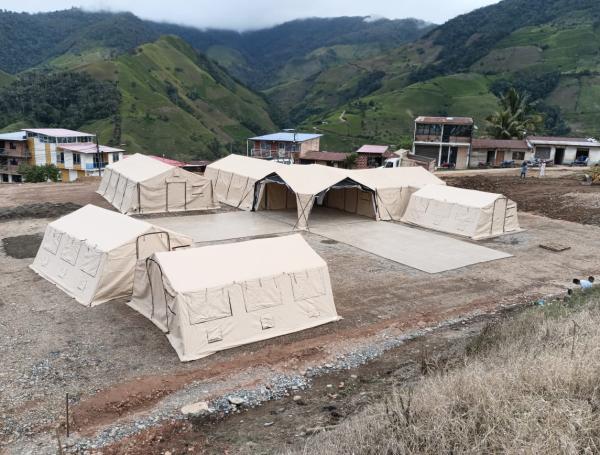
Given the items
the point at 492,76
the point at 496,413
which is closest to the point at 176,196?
the point at 496,413

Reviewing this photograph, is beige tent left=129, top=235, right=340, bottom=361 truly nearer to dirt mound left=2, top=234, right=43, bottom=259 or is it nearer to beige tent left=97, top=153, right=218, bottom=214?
dirt mound left=2, top=234, right=43, bottom=259

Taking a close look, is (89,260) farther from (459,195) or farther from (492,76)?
(492,76)

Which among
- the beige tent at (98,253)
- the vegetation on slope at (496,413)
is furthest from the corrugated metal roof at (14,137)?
the vegetation on slope at (496,413)

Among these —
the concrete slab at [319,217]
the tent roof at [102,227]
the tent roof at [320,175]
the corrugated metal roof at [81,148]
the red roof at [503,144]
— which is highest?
the red roof at [503,144]

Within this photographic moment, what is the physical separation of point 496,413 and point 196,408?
4555 millimetres

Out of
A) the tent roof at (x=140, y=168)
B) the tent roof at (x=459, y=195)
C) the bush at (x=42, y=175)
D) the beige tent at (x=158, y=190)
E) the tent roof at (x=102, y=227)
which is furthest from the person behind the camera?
the bush at (x=42, y=175)

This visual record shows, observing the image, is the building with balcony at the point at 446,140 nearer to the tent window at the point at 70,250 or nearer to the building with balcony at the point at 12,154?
the tent window at the point at 70,250

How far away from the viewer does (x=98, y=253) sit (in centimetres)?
1236

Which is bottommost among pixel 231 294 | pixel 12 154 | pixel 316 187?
pixel 12 154

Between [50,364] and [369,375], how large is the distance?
232 inches

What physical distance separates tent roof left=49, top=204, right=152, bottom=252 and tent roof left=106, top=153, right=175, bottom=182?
26.1 feet

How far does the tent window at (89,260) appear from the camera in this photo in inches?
484

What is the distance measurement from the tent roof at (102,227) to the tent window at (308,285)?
443 cm

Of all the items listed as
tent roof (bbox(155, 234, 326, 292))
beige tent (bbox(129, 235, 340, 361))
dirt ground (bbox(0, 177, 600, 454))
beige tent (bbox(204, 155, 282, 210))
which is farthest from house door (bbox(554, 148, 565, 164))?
beige tent (bbox(129, 235, 340, 361))
